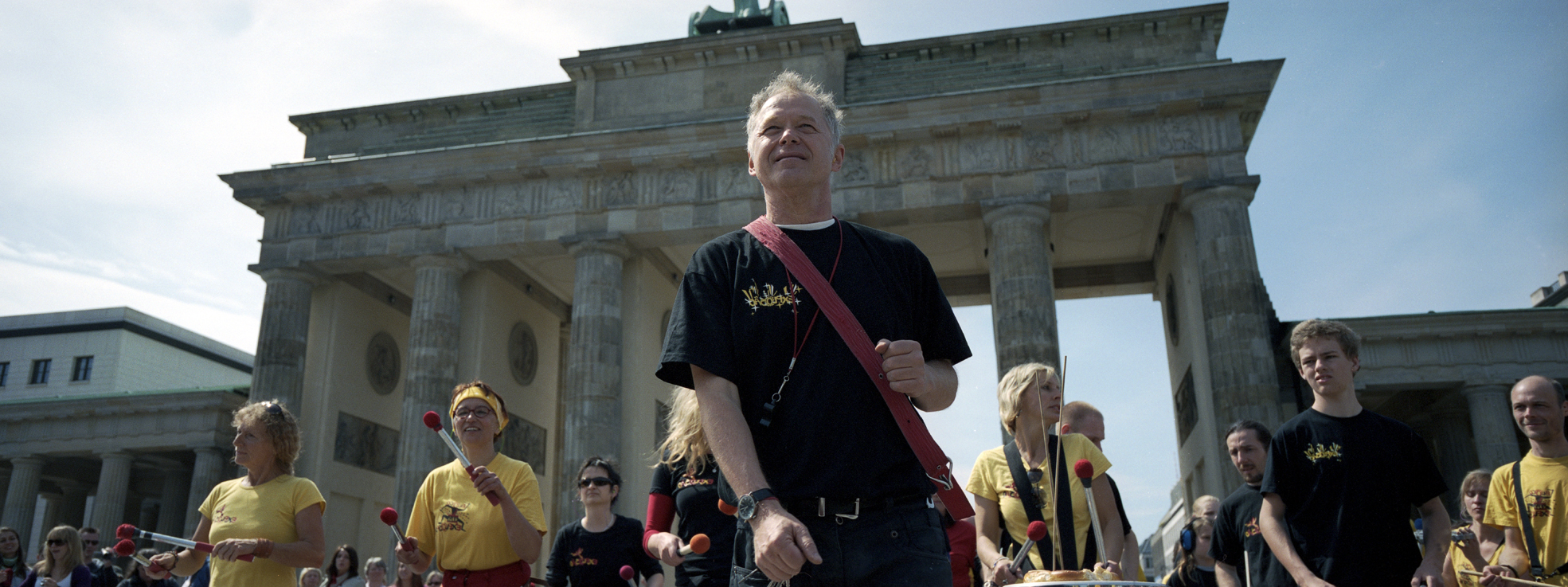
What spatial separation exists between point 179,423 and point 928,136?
2259cm

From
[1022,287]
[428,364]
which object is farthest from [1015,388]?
[428,364]

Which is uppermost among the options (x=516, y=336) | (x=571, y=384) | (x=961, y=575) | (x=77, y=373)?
(x=77, y=373)

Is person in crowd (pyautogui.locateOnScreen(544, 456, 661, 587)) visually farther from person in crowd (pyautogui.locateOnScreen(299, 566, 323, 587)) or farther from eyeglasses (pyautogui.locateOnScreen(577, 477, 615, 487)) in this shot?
person in crowd (pyautogui.locateOnScreen(299, 566, 323, 587))

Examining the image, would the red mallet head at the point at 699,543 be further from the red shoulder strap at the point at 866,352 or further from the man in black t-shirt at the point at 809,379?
the red shoulder strap at the point at 866,352

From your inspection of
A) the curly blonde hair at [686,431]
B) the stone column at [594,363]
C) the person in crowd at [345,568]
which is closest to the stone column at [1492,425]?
the stone column at [594,363]

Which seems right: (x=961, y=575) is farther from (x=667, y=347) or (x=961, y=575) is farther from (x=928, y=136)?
(x=928, y=136)

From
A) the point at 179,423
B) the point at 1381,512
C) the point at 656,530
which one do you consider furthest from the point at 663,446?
the point at 179,423

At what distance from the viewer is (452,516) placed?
5094 mm

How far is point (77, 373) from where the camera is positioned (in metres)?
47.2

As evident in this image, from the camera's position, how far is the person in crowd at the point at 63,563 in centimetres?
926

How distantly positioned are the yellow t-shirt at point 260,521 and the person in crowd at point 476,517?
0.52 m

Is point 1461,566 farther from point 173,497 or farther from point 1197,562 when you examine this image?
point 173,497

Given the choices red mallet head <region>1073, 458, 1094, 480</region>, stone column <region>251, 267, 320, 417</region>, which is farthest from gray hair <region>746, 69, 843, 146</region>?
stone column <region>251, 267, 320, 417</region>

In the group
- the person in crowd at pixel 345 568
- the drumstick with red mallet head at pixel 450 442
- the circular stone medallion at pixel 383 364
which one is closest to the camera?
the drumstick with red mallet head at pixel 450 442
